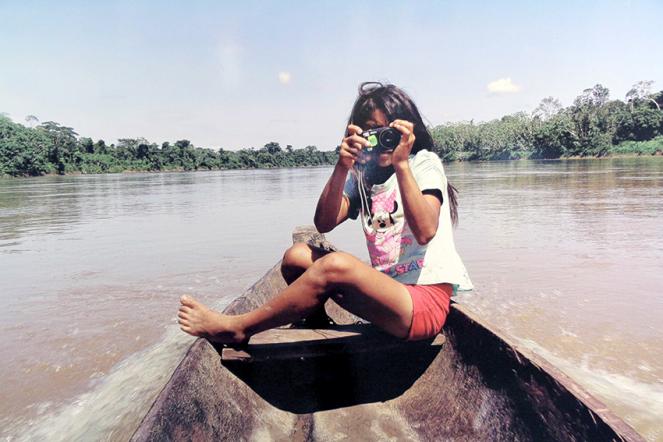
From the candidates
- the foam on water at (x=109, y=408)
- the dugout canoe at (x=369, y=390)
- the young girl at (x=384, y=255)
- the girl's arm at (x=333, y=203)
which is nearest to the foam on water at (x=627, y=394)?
the dugout canoe at (x=369, y=390)

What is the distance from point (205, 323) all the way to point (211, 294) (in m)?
3.61

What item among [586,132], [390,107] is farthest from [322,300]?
[586,132]

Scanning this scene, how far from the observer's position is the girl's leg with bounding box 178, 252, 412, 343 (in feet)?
5.91

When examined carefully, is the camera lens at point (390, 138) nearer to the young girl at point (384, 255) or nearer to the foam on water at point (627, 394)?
the young girl at point (384, 255)

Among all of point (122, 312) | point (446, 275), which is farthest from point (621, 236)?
point (122, 312)

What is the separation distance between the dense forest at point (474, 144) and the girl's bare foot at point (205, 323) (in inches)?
1943

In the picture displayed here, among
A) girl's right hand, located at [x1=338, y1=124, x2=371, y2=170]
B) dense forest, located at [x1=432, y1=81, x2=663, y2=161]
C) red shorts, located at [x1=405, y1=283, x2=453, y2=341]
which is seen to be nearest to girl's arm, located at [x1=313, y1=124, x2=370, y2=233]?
girl's right hand, located at [x1=338, y1=124, x2=371, y2=170]

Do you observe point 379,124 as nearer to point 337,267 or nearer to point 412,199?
point 412,199

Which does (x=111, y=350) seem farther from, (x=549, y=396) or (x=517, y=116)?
(x=517, y=116)

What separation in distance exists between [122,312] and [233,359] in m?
3.32

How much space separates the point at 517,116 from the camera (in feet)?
287

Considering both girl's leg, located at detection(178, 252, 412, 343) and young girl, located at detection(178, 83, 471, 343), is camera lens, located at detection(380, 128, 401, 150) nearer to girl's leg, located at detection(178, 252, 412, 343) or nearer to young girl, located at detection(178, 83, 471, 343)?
young girl, located at detection(178, 83, 471, 343)

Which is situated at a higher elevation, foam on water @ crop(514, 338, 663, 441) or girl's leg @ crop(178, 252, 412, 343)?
girl's leg @ crop(178, 252, 412, 343)

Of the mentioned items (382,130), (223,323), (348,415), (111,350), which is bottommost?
(111,350)
